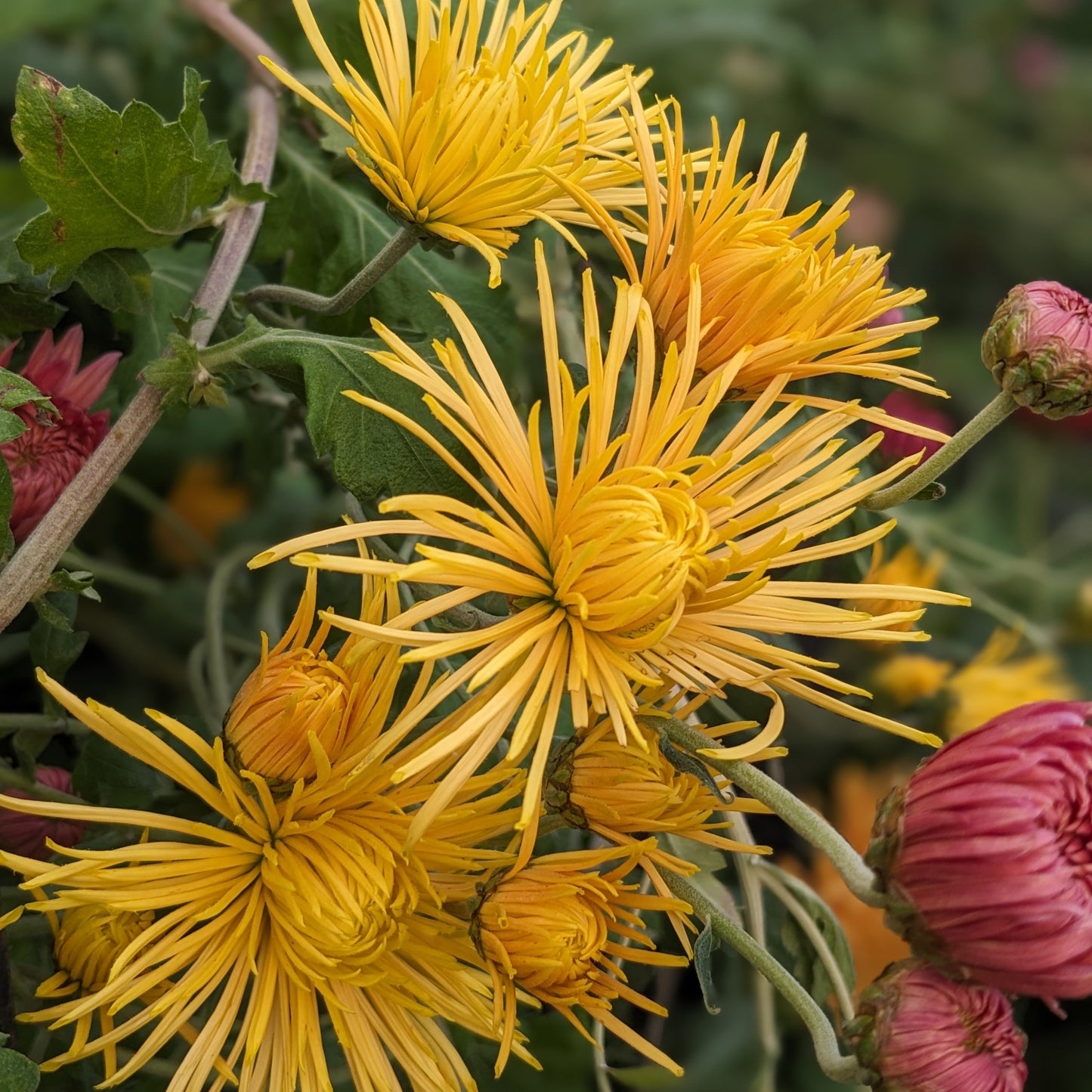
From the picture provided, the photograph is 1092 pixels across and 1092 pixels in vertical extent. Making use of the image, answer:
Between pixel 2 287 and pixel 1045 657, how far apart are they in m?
0.76

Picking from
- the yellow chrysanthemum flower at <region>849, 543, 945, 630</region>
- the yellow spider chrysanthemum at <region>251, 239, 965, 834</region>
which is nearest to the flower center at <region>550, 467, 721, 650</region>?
the yellow spider chrysanthemum at <region>251, 239, 965, 834</region>

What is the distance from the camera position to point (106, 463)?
0.46 metres

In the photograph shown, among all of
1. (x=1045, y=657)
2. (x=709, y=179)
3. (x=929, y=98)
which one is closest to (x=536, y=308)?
(x=709, y=179)

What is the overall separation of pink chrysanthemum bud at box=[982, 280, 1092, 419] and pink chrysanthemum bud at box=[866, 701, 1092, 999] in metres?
0.12

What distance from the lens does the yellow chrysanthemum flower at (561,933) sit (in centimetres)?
41

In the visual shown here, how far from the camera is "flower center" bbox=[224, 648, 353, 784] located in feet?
1.35

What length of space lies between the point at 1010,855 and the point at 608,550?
0.16 meters

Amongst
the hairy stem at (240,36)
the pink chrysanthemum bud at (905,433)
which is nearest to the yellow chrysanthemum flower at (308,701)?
the pink chrysanthemum bud at (905,433)

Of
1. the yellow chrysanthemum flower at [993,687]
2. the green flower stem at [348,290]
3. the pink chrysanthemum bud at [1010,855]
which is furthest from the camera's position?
the yellow chrysanthemum flower at [993,687]

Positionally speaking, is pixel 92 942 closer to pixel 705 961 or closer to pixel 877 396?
pixel 705 961

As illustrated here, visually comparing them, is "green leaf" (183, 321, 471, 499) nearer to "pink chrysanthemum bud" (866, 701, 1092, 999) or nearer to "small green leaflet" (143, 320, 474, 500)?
"small green leaflet" (143, 320, 474, 500)

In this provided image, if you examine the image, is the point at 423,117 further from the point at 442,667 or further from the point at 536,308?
the point at 536,308

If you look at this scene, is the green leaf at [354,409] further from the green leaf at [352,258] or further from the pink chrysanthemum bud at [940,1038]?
the pink chrysanthemum bud at [940,1038]

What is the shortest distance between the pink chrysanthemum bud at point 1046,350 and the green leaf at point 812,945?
26 centimetres
